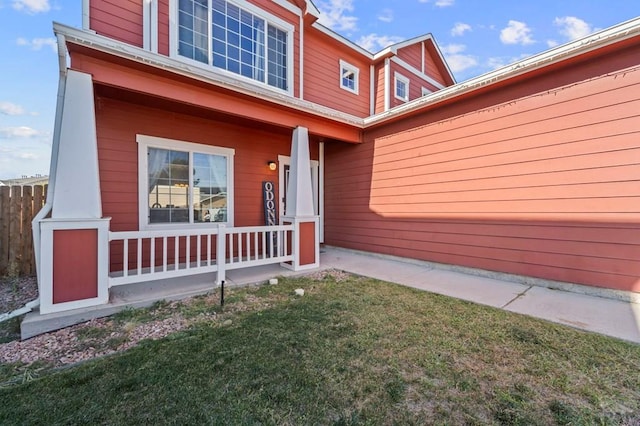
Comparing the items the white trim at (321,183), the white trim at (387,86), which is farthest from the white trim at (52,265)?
the white trim at (387,86)

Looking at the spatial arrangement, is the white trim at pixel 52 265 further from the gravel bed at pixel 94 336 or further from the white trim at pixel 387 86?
the white trim at pixel 387 86

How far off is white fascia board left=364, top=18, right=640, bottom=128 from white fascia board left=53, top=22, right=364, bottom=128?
219 centimetres

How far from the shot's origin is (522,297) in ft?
11.5

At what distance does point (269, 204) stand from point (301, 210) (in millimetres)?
1521

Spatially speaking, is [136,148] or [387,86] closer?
[136,148]

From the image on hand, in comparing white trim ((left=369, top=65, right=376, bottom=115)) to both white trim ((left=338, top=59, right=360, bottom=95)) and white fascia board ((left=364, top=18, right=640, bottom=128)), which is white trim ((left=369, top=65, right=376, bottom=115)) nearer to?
white trim ((left=338, top=59, right=360, bottom=95))

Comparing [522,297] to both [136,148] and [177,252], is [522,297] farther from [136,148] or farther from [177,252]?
[136,148]

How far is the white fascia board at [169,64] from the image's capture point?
9.75ft

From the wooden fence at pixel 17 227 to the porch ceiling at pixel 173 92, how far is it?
87.7 inches

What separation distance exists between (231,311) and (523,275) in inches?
161

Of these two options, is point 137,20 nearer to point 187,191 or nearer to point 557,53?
point 187,191

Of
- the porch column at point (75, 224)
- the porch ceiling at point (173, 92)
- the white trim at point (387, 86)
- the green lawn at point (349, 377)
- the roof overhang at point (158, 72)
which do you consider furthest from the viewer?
the white trim at point (387, 86)

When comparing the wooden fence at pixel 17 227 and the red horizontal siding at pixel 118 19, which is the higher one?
the red horizontal siding at pixel 118 19

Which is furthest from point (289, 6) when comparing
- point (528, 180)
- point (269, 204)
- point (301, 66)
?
point (528, 180)
